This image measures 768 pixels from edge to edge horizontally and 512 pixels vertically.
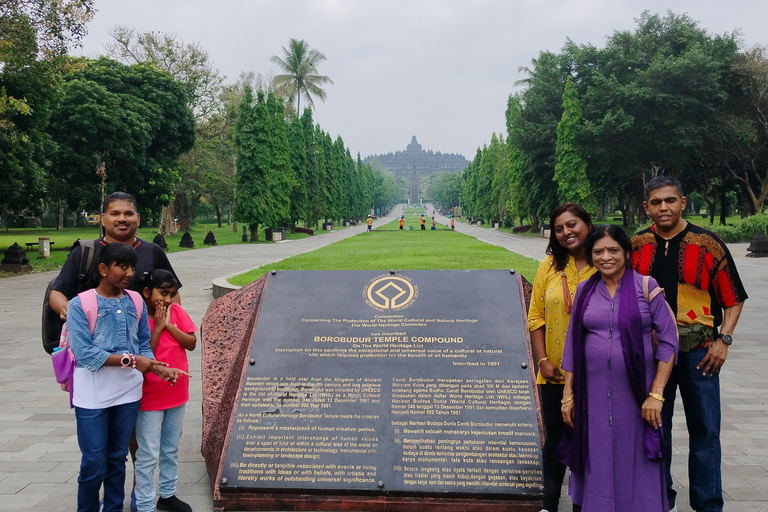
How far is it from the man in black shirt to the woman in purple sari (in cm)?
201

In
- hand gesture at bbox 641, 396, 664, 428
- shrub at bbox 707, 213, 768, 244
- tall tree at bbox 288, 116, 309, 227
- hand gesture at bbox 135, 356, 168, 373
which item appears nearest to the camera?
hand gesture at bbox 641, 396, 664, 428

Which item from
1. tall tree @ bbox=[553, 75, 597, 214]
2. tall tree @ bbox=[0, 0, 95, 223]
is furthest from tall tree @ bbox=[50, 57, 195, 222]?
tall tree @ bbox=[553, 75, 597, 214]

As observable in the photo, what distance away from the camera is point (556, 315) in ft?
9.68

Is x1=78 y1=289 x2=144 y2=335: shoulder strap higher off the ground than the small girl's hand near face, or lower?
higher

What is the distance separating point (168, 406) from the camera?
3.04 meters

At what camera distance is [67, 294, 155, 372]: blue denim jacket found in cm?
262

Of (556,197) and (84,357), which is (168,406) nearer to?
(84,357)

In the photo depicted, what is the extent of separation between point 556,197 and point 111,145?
23067 millimetres

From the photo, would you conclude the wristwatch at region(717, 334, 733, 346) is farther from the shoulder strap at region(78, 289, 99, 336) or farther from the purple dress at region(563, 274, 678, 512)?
the shoulder strap at region(78, 289, 99, 336)

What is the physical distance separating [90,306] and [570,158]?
2970cm

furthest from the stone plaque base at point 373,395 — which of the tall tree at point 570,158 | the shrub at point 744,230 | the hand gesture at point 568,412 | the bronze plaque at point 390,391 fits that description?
the tall tree at point 570,158

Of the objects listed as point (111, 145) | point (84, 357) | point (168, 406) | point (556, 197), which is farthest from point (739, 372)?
point (556, 197)

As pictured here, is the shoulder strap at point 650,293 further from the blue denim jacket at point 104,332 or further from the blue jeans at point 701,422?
the blue denim jacket at point 104,332

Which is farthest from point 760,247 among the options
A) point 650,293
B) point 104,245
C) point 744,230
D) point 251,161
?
point 251,161
